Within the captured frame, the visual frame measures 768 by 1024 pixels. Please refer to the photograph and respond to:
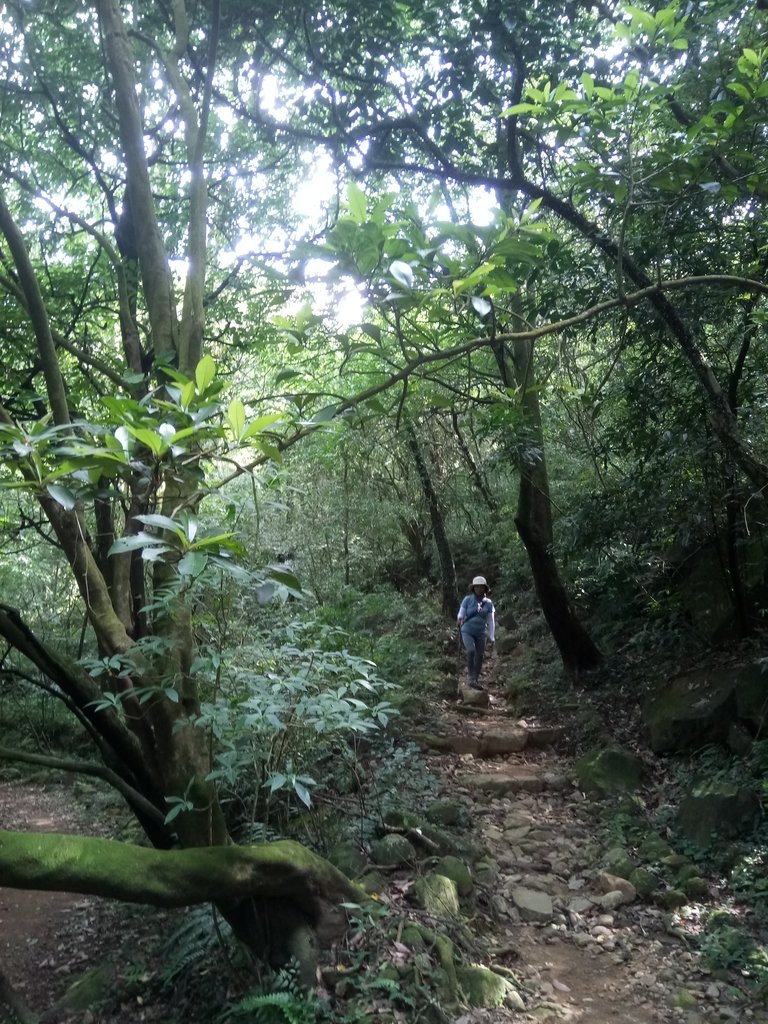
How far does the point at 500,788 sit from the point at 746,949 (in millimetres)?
2858

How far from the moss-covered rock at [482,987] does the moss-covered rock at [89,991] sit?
2.16 meters

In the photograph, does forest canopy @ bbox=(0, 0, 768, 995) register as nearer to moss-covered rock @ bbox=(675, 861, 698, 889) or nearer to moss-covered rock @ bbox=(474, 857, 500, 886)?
moss-covered rock @ bbox=(474, 857, 500, 886)

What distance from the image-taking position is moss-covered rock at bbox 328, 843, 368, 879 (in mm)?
4832

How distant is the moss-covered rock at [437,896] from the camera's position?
452 centimetres

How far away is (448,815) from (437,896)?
1.41 m

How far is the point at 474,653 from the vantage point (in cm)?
1020

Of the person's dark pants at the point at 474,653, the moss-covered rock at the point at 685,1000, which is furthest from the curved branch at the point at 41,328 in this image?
the person's dark pants at the point at 474,653

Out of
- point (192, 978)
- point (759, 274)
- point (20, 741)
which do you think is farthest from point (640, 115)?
point (20, 741)

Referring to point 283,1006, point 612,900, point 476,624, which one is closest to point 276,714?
point 283,1006

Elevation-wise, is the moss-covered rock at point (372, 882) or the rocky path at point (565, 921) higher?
the moss-covered rock at point (372, 882)

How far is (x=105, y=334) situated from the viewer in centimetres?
854

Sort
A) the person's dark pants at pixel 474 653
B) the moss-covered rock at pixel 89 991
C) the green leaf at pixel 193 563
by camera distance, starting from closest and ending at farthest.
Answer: the green leaf at pixel 193 563 < the moss-covered rock at pixel 89 991 < the person's dark pants at pixel 474 653

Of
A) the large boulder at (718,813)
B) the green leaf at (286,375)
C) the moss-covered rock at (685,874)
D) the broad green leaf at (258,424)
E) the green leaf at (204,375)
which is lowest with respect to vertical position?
the moss-covered rock at (685,874)

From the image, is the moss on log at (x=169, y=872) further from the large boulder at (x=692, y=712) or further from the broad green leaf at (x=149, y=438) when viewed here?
the large boulder at (x=692, y=712)
